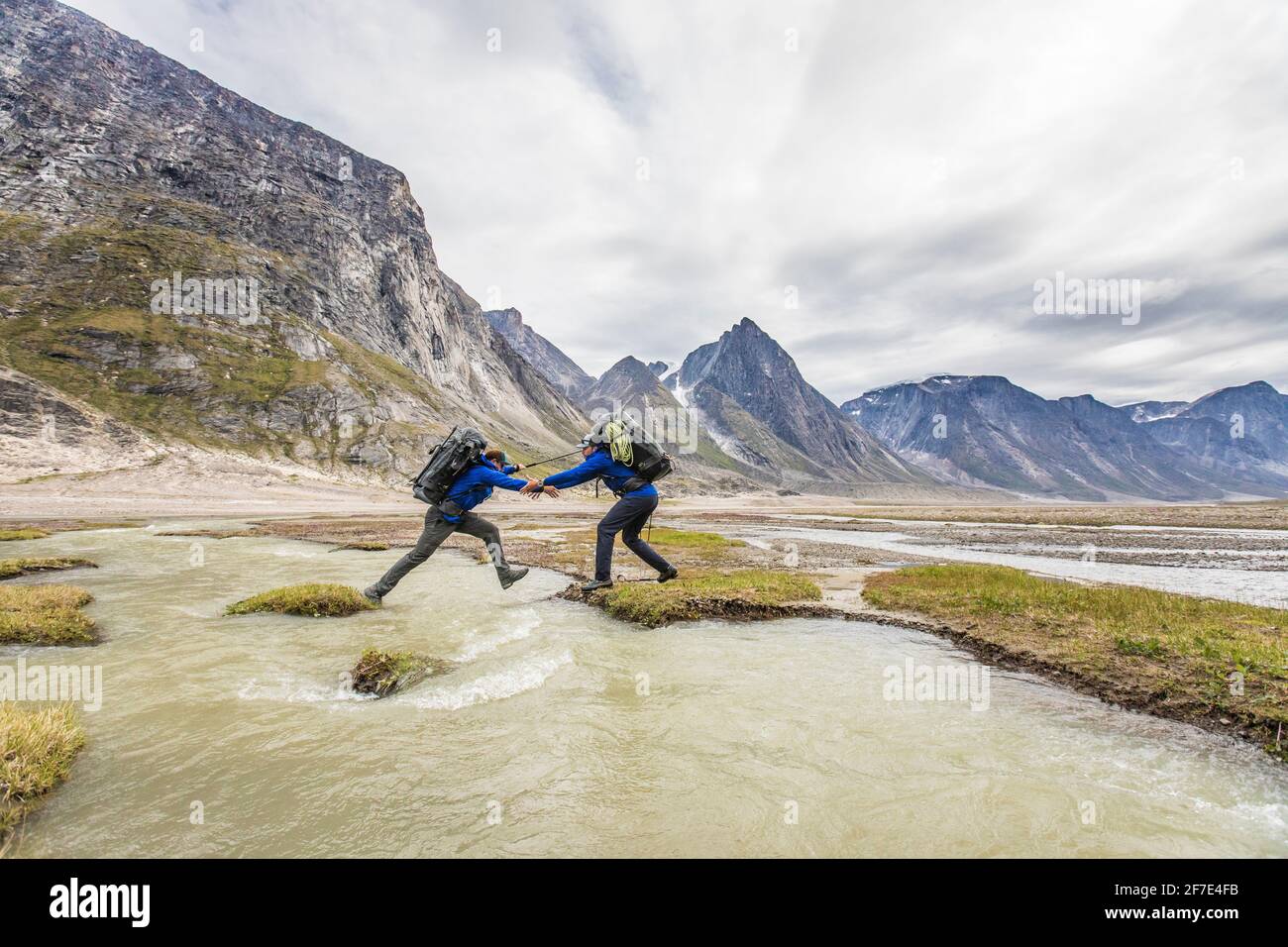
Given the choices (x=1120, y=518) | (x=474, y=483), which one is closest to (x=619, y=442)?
(x=474, y=483)

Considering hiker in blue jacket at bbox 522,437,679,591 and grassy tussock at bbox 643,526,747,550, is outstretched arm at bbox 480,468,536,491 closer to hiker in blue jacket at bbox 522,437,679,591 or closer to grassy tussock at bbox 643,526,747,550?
hiker in blue jacket at bbox 522,437,679,591

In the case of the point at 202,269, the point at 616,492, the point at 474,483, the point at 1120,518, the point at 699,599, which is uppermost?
the point at 202,269

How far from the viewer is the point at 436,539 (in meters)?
12.6

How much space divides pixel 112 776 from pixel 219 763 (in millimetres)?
815

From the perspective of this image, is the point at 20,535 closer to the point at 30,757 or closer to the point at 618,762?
the point at 30,757

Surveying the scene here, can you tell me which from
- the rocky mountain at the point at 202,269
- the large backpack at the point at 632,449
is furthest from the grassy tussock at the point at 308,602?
the rocky mountain at the point at 202,269

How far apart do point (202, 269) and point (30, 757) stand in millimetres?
144310

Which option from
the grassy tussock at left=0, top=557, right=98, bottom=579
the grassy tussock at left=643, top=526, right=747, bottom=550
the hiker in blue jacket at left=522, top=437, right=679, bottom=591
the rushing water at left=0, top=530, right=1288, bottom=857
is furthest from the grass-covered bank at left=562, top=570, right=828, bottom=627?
the grassy tussock at left=0, top=557, right=98, bottom=579

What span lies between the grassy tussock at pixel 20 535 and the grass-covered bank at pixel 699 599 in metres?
33.1

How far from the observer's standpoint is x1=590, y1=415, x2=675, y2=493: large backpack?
42.4 feet

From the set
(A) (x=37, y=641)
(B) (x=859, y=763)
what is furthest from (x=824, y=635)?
(A) (x=37, y=641)

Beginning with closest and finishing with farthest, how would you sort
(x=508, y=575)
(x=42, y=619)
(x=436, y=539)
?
1. (x=42, y=619)
2. (x=436, y=539)
3. (x=508, y=575)

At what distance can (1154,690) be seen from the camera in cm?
751
